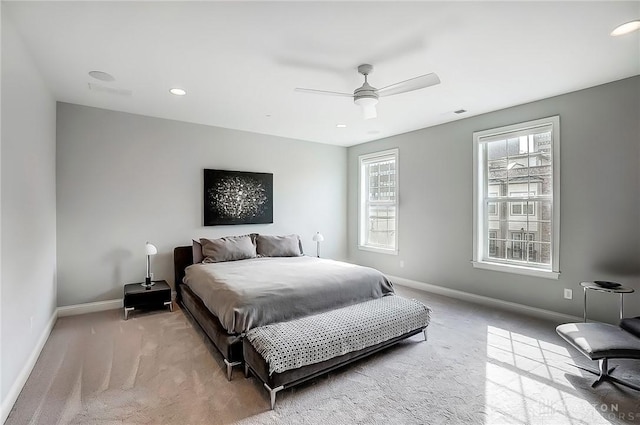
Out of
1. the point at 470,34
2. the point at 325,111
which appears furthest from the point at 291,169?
the point at 470,34

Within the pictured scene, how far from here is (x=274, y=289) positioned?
2.93 metres

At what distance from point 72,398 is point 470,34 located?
3902 mm

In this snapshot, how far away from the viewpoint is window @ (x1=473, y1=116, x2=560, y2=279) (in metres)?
3.73

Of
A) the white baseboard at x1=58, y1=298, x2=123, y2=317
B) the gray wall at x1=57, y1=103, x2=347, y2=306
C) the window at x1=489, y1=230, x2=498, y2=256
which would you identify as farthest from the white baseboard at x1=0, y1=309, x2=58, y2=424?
the window at x1=489, y1=230, x2=498, y2=256

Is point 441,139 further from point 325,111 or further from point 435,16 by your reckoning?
point 435,16

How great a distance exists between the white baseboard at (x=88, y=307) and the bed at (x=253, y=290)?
30.5 inches

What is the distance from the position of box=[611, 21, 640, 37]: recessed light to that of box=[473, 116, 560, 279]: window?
4.75 ft

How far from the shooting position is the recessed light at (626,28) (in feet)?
7.24

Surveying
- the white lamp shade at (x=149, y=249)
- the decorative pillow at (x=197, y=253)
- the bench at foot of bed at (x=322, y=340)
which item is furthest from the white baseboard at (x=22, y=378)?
the decorative pillow at (x=197, y=253)

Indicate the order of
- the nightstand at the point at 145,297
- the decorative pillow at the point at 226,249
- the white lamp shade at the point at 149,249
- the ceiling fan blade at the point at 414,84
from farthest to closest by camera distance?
the decorative pillow at the point at 226,249, the white lamp shade at the point at 149,249, the nightstand at the point at 145,297, the ceiling fan blade at the point at 414,84

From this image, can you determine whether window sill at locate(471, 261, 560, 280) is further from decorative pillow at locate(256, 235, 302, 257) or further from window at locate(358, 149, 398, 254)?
decorative pillow at locate(256, 235, 302, 257)

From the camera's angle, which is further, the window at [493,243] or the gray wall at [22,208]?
the window at [493,243]

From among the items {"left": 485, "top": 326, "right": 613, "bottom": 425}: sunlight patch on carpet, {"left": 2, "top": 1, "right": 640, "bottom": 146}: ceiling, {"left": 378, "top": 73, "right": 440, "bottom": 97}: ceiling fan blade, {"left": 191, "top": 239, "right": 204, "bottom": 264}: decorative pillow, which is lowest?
{"left": 485, "top": 326, "right": 613, "bottom": 425}: sunlight patch on carpet

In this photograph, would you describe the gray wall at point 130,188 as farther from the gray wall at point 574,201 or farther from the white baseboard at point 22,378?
the gray wall at point 574,201
